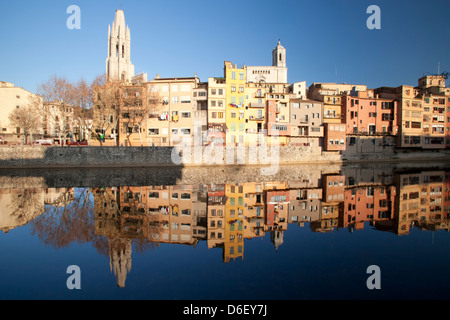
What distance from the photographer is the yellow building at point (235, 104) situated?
182ft

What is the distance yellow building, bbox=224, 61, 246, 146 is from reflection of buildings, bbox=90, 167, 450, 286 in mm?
32236

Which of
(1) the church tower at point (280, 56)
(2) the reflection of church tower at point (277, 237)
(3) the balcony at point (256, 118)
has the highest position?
(1) the church tower at point (280, 56)

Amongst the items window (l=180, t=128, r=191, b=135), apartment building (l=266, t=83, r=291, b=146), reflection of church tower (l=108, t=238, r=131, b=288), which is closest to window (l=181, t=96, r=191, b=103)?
window (l=180, t=128, r=191, b=135)

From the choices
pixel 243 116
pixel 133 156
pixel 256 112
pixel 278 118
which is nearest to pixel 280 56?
pixel 278 118

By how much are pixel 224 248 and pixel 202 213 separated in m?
5.50

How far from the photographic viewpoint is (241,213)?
15727 mm

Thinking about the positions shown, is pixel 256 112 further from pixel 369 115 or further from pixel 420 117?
pixel 420 117

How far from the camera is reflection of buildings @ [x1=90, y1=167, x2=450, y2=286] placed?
1145cm

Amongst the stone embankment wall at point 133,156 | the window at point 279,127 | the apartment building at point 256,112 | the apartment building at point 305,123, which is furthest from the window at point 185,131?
the apartment building at point 305,123

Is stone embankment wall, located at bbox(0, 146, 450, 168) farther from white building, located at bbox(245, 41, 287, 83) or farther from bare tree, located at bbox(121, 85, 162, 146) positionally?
white building, located at bbox(245, 41, 287, 83)

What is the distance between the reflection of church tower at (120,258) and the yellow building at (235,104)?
45.6 meters

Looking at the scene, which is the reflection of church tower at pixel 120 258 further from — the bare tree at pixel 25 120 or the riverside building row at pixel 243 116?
the bare tree at pixel 25 120
